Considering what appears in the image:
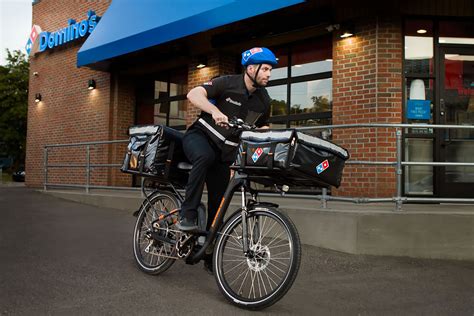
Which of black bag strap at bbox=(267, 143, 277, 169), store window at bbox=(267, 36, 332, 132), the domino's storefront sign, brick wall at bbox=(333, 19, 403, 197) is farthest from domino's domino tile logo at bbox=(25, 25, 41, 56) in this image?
black bag strap at bbox=(267, 143, 277, 169)

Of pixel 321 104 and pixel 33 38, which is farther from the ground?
pixel 33 38

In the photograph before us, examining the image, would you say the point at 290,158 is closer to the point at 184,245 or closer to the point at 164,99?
the point at 184,245

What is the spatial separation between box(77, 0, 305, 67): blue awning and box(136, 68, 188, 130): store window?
1.78 meters

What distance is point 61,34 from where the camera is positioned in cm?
1274

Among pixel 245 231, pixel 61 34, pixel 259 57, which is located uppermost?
pixel 61 34

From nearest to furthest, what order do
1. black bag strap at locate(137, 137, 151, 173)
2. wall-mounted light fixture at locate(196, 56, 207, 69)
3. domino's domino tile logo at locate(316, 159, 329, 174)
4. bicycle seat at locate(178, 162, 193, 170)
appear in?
1. domino's domino tile logo at locate(316, 159, 329, 174)
2. bicycle seat at locate(178, 162, 193, 170)
3. black bag strap at locate(137, 137, 151, 173)
4. wall-mounted light fixture at locate(196, 56, 207, 69)

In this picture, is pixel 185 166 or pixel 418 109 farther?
pixel 418 109

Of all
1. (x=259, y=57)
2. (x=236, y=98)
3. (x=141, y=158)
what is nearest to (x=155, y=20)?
(x=141, y=158)

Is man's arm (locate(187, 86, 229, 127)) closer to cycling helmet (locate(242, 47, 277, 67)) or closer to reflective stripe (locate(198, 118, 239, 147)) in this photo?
reflective stripe (locate(198, 118, 239, 147))

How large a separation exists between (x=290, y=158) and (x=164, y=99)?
340 inches

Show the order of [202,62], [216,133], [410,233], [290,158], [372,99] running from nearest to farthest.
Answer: [290,158]
[216,133]
[410,233]
[372,99]
[202,62]

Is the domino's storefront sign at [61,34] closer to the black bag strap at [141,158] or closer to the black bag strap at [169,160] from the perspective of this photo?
the black bag strap at [141,158]

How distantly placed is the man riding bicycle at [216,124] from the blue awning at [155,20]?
10.8 feet

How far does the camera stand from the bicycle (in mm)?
3285
